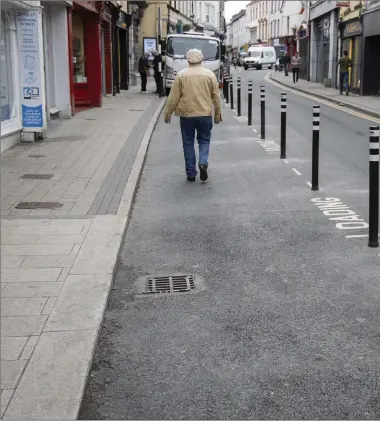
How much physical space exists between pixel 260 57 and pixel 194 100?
6007 cm

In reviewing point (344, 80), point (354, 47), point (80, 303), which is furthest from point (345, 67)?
point (80, 303)

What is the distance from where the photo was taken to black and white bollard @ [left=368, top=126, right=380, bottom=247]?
627 centimetres

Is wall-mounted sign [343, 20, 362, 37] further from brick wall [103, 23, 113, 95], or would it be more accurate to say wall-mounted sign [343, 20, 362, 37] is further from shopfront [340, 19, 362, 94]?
brick wall [103, 23, 113, 95]

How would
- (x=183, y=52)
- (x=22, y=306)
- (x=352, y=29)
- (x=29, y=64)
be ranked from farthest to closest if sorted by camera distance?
(x=352, y=29), (x=183, y=52), (x=29, y=64), (x=22, y=306)

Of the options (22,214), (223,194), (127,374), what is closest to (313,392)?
(127,374)

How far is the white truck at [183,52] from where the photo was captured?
27.7 m

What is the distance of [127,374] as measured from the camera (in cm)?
387

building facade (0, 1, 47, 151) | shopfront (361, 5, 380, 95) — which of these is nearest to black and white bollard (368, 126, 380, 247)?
building facade (0, 1, 47, 151)

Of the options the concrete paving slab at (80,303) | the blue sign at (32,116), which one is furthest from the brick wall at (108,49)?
the concrete paving slab at (80,303)

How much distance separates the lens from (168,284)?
18.0 feet

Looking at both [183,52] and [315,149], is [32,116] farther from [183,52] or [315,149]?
[183,52]

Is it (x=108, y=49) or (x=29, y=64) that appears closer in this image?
(x=29, y=64)

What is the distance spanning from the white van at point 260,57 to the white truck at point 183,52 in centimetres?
3979

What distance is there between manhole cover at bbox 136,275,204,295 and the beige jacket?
4.16 meters
